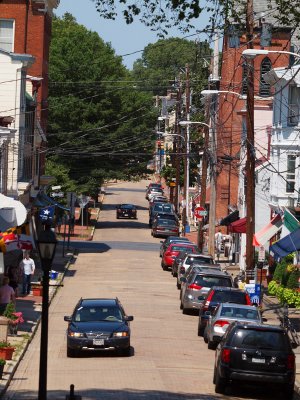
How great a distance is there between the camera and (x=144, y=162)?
310ft

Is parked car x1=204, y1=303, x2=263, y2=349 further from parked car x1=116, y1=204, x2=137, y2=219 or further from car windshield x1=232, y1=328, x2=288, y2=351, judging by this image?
parked car x1=116, y1=204, x2=137, y2=219

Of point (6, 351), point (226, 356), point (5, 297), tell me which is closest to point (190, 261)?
point (5, 297)

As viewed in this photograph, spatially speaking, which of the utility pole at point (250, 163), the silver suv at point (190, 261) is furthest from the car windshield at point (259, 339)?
the silver suv at point (190, 261)

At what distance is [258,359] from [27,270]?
2108cm

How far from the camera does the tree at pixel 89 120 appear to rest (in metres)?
89.1

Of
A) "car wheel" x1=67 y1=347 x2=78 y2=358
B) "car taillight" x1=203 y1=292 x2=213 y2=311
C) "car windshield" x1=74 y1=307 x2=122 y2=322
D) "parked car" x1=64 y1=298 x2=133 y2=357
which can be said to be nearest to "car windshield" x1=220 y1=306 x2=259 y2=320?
"parked car" x1=64 y1=298 x2=133 y2=357

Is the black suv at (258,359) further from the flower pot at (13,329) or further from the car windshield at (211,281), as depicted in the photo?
the car windshield at (211,281)

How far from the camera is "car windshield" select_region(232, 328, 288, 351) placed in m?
23.0

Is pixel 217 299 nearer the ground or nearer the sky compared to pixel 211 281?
nearer the ground

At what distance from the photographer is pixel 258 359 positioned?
22891mm

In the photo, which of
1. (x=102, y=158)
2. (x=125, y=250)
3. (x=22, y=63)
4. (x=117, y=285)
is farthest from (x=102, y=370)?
(x=102, y=158)

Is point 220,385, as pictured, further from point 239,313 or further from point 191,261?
point 191,261

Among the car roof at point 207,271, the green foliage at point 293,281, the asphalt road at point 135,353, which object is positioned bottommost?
the asphalt road at point 135,353

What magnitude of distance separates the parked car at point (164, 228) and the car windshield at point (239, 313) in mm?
49613
